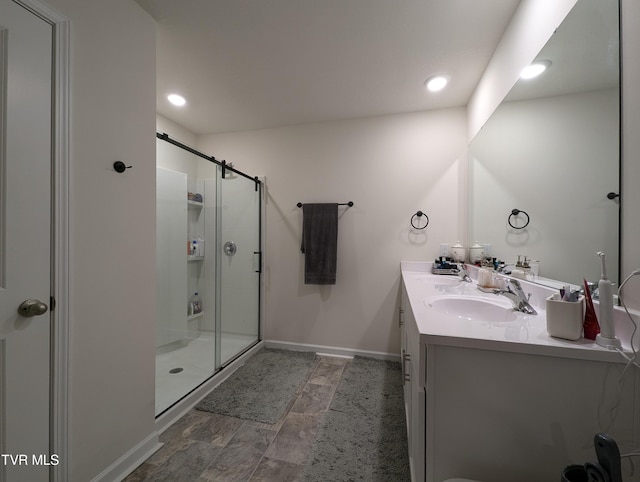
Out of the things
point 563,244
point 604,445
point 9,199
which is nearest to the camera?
point 604,445

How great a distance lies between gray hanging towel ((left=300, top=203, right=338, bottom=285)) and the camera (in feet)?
8.04

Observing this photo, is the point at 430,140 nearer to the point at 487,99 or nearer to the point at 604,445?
the point at 487,99

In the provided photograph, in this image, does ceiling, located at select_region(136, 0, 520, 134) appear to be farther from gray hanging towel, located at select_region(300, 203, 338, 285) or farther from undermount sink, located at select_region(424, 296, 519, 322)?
undermount sink, located at select_region(424, 296, 519, 322)

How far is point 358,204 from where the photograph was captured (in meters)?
2.46

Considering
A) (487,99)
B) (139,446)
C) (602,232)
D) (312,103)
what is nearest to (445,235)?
(487,99)

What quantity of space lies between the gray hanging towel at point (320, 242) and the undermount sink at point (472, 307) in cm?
125

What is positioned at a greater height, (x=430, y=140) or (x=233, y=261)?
(x=430, y=140)

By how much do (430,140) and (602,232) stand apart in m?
1.71

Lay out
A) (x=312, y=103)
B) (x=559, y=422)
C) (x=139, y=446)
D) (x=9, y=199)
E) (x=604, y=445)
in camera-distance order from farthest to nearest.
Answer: (x=312, y=103) < (x=139, y=446) < (x=9, y=199) < (x=559, y=422) < (x=604, y=445)

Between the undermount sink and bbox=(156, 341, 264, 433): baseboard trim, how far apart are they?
1.67 metres

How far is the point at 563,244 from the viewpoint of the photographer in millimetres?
1080

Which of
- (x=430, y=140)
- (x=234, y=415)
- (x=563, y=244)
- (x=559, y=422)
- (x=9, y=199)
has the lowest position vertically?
(x=234, y=415)

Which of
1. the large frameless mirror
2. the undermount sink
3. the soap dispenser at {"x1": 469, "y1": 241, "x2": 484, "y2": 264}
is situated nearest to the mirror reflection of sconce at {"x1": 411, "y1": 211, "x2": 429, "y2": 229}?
the soap dispenser at {"x1": 469, "y1": 241, "x2": 484, "y2": 264}

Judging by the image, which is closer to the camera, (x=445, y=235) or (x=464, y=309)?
(x=464, y=309)
